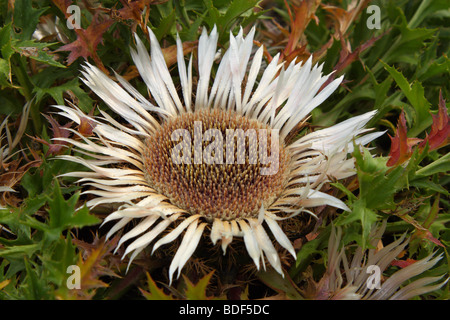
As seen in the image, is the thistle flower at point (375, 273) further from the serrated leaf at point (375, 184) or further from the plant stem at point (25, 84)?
the plant stem at point (25, 84)

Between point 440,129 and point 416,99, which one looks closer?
point 440,129

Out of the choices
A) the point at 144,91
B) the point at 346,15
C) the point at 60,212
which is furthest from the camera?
the point at 346,15

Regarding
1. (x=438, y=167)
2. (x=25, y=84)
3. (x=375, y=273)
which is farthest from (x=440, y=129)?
(x=25, y=84)

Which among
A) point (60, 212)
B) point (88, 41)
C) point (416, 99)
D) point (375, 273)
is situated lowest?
point (375, 273)

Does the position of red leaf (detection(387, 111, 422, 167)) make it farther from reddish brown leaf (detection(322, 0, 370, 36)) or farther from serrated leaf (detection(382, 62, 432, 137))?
reddish brown leaf (detection(322, 0, 370, 36))

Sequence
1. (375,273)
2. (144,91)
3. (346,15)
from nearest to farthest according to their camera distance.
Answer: (375,273) → (144,91) → (346,15)

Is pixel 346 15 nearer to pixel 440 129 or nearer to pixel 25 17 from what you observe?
pixel 440 129

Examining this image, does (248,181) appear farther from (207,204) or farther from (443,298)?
(443,298)
